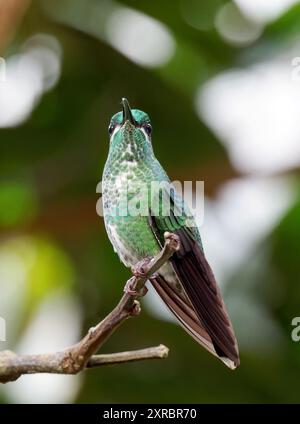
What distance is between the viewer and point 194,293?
5.42 feet

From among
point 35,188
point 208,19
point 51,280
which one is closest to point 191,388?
point 51,280

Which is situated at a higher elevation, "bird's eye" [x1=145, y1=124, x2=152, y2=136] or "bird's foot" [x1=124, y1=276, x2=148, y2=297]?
"bird's eye" [x1=145, y1=124, x2=152, y2=136]

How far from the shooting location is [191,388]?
4.35 meters

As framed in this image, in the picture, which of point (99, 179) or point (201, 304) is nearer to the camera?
point (201, 304)

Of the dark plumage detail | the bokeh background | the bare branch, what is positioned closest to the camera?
the dark plumage detail

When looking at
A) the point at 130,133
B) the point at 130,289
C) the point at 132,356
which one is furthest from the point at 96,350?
the point at 130,133

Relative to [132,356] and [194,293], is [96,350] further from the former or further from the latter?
[194,293]

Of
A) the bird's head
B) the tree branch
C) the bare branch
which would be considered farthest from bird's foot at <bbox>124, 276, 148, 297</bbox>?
the bird's head

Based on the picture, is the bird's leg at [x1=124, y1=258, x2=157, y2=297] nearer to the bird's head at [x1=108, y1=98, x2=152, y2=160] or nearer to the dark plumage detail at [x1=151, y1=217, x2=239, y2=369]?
the dark plumage detail at [x1=151, y1=217, x2=239, y2=369]

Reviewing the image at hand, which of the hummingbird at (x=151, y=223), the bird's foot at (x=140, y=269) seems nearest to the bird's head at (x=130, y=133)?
the hummingbird at (x=151, y=223)

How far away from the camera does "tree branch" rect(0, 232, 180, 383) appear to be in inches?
63.6

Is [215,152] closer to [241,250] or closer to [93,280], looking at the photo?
[241,250]

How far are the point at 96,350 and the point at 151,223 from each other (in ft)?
0.91
